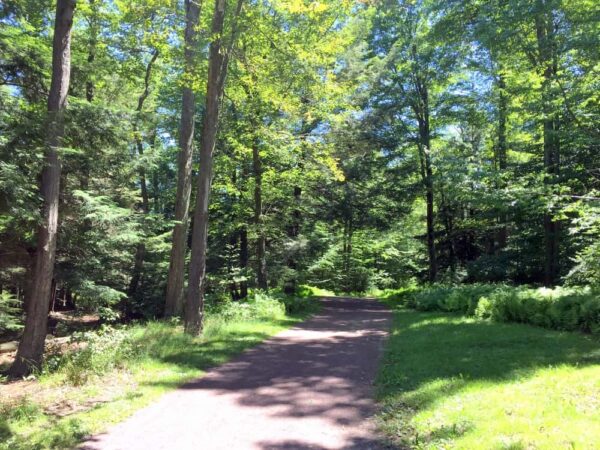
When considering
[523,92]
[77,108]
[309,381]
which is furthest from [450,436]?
[523,92]

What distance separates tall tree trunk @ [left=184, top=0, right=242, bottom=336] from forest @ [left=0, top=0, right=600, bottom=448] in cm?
5

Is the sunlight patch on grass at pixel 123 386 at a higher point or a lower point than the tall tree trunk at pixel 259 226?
lower

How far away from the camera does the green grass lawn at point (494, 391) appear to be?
14.1 ft

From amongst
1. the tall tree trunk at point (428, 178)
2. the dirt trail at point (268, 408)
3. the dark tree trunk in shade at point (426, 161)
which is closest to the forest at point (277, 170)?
the dark tree trunk in shade at point (426, 161)

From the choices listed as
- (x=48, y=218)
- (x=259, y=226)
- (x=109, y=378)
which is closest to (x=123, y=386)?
(x=109, y=378)

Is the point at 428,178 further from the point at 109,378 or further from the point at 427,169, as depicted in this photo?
the point at 109,378

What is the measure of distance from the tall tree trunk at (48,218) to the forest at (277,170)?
0.04m

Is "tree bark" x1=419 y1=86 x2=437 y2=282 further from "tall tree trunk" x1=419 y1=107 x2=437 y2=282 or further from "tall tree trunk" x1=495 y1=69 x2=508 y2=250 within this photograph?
"tall tree trunk" x1=495 y1=69 x2=508 y2=250

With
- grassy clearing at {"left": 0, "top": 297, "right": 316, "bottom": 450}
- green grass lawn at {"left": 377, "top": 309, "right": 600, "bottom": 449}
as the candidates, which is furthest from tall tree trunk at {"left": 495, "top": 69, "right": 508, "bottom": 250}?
grassy clearing at {"left": 0, "top": 297, "right": 316, "bottom": 450}

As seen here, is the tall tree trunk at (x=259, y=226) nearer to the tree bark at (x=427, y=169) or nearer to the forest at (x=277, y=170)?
the forest at (x=277, y=170)

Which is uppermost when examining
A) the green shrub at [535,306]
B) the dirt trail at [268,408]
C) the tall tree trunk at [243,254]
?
the tall tree trunk at [243,254]

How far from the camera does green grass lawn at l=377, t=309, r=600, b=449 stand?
14.1 ft

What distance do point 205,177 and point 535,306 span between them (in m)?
8.59

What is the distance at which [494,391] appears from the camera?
5.68 m
